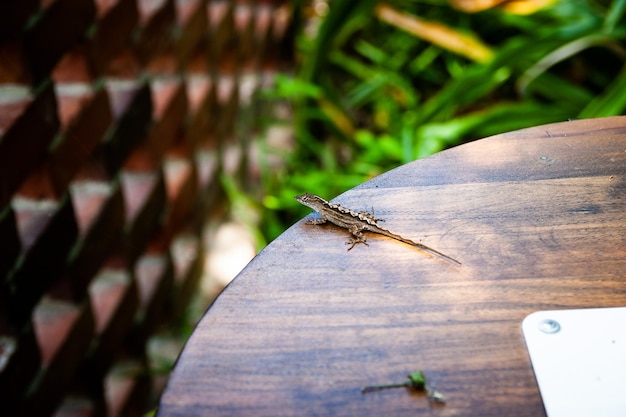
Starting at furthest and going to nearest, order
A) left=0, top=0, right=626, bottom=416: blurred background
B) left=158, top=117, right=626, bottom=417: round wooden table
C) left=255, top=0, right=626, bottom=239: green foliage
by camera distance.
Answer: left=255, top=0, right=626, bottom=239: green foliage
left=0, top=0, right=626, bottom=416: blurred background
left=158, top=117, right=626, bottom=417: round wooden table

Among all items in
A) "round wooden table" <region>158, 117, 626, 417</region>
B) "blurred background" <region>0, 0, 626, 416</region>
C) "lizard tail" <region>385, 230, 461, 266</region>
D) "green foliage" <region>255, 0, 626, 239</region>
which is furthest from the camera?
"green foliage" <region>255, 0, 626, 239</region>

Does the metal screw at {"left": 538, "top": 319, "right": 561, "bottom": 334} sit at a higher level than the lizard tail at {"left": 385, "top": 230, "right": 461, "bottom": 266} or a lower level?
lower

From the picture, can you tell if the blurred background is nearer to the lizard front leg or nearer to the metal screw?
the lizard front leg

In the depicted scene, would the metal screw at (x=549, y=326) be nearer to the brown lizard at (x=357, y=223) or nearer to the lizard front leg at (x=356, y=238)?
the brown lizard at (x=357, y=223)

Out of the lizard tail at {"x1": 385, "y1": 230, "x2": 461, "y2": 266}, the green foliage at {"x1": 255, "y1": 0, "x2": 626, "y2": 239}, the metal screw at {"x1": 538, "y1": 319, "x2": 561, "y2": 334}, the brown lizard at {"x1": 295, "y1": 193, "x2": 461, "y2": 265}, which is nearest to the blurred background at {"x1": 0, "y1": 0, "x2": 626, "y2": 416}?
the green foliage at {"x1": 255, "y1": 0, "x2": 626, "y2": 239}

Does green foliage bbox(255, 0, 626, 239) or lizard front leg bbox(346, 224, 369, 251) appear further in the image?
green foliage bbox(255, 0, 626, 239)

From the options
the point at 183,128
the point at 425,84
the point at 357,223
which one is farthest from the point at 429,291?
the point at 425,84

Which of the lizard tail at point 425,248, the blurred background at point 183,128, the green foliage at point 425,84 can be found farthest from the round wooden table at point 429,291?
the green foliage at point 425,84
